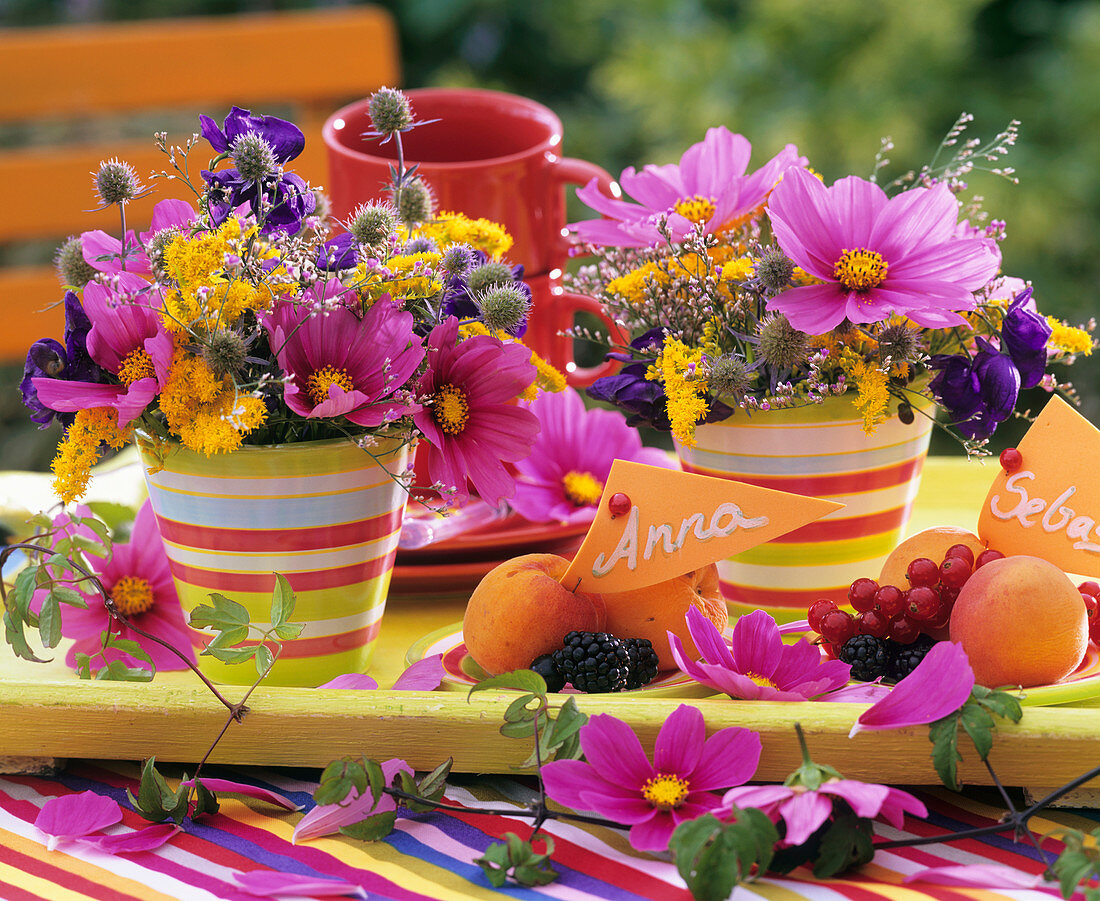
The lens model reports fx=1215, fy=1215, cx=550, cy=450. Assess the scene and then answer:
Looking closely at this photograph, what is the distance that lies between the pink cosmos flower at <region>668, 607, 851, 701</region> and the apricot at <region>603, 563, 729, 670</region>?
6 cm

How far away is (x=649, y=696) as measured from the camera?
2.12ft

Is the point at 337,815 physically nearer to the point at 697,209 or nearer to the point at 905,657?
the point at 905,657

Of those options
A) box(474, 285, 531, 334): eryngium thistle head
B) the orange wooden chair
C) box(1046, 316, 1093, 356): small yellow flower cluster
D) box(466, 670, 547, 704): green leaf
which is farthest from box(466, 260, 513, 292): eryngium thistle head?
the orange wooden chair

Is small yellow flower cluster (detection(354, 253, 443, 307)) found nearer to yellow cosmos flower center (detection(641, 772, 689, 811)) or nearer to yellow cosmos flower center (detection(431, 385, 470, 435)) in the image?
yellow cosmos flower center (detection(431, 385, 470, 435))

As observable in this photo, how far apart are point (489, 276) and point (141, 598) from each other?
12.3 inches

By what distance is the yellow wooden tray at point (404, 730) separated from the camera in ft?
1.90

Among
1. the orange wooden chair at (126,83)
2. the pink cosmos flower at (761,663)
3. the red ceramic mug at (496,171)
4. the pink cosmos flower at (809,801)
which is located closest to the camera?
the pink cosmos flower at (809,801)

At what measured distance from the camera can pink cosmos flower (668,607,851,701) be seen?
0.61 metres

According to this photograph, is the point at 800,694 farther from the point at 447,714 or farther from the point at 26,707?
the point at 26,707

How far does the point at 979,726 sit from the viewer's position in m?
0.56

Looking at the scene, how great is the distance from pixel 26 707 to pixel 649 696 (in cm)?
33

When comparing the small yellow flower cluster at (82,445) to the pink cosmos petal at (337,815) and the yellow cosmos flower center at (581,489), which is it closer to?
the pink cosmos petal at (337,815)

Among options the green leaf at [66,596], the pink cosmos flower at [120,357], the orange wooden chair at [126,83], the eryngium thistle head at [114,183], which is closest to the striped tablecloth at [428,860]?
the green leaf at [66,596]

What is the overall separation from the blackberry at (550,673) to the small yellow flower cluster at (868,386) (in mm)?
227
